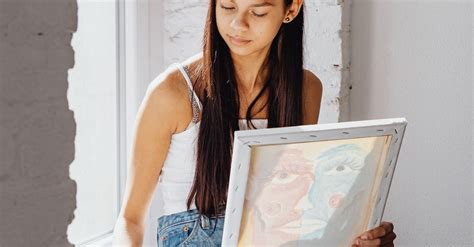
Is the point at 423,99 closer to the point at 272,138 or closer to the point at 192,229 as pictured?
the point at 192,229

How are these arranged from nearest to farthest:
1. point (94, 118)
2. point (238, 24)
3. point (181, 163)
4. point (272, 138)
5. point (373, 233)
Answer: point (272, 138) → point (373, 233) → point (238, 24) → point (181, 163) → point (94, 118)

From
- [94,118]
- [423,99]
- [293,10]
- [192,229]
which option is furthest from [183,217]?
[423,99]

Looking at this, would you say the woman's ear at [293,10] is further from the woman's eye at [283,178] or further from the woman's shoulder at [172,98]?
the woman's eye at [283,178]

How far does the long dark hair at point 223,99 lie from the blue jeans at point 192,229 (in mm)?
24

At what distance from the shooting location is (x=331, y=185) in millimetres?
1732

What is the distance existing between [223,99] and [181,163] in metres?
0.21

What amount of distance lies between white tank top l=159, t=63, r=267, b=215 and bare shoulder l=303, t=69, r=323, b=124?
200 mm

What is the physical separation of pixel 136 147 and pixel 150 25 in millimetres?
896

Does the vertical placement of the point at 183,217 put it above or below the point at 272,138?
below

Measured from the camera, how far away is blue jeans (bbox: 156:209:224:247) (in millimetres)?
2037

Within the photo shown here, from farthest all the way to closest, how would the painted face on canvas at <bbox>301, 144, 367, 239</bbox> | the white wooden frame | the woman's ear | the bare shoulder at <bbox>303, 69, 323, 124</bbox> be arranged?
the bare shoulder at <bbox>303, 69, 323, 124</bbox> < the woman's ear < the painted face on canvas at <bbox>301, 144, 367, 239</bbox> < the white wooden frame

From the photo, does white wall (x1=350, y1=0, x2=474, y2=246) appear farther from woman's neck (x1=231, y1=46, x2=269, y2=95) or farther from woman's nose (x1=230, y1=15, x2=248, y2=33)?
woman's nose (x1=230, y1=15, x2=248, y2=33)

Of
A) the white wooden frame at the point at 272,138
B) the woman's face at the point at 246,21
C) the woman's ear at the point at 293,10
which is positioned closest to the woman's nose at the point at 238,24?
the woman's face at the point at 246,21

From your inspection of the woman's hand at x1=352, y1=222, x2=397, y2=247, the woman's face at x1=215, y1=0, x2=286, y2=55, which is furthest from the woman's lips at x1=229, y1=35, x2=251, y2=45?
the woman's hand at x1=352, y1=222, x2=397, y2=247
